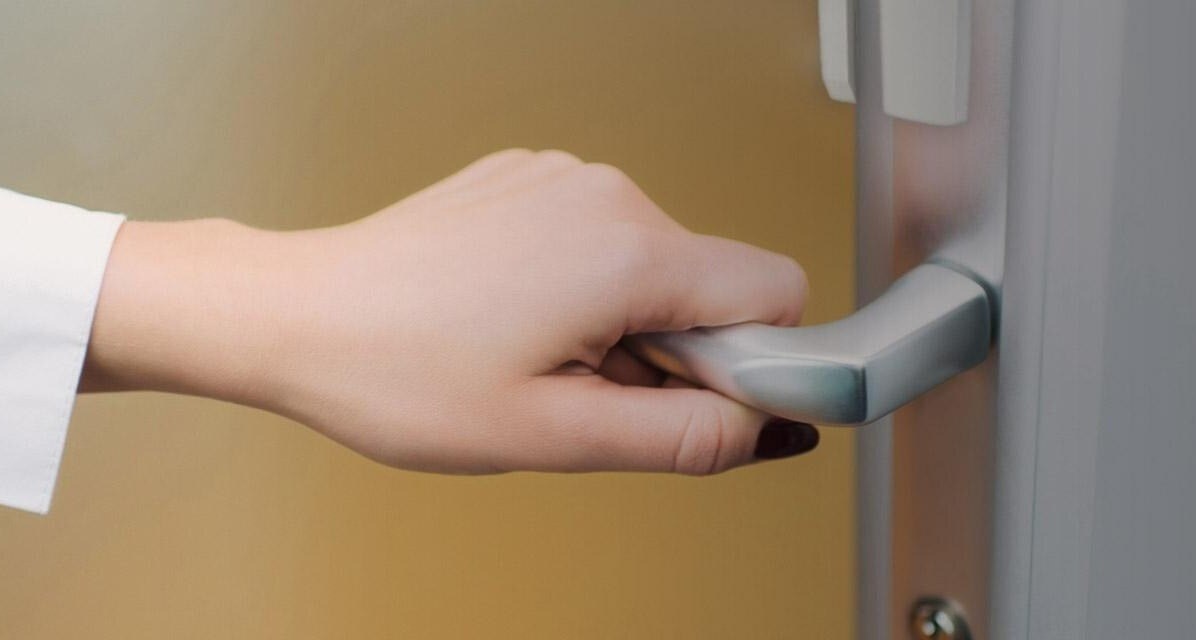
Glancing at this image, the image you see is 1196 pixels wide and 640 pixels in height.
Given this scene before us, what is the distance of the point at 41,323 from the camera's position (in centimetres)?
43

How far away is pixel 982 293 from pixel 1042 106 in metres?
0.04

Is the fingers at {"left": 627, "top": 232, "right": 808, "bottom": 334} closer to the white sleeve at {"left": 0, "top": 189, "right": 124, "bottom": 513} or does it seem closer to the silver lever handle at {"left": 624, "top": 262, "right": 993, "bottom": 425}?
the silver lever handle at {"left": 624, "top": 262, "right": 993, "bottom": 425}

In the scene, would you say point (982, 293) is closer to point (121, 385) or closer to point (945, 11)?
point (945, 11)

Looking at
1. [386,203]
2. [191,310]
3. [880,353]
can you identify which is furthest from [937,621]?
[386,203]

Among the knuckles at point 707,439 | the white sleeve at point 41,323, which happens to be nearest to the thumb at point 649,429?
the knuckles at point 707,439

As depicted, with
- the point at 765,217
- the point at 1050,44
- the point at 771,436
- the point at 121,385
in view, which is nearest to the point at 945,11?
the point at 1050,44

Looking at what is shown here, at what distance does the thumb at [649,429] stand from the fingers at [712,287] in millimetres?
27

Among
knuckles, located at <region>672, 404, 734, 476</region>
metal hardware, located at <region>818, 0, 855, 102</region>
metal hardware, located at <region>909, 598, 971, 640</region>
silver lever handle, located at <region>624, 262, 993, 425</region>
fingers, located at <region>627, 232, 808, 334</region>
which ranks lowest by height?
metal hardware, located at <region>909, 598, 971, 640</region>

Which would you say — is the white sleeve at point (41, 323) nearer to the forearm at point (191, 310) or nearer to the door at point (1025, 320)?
the forearm at point (191, 310)

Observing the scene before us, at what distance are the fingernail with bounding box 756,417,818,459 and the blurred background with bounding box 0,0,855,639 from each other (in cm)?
33

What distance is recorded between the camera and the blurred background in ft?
2.35

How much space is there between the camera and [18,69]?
74 centimetres

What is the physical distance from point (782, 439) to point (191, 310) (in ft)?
0.63

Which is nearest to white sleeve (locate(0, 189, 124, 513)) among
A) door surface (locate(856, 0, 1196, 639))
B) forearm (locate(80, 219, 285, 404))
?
forearm (locate(80, 219, 285, 404))
